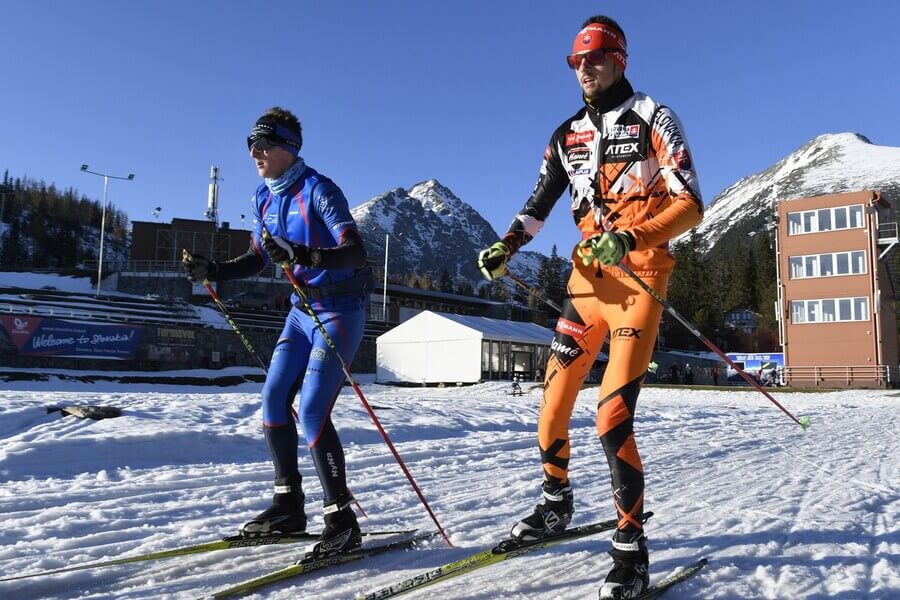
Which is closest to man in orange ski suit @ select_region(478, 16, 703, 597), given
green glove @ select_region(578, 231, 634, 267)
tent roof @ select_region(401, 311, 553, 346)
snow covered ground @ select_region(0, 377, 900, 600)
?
green glove @ select_region(578, 231, 634, 267)

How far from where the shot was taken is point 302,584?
2844 millimetres

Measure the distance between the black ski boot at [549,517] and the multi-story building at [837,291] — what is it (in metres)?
36.7

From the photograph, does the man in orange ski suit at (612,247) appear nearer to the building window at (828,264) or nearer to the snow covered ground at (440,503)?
the snow covered ground at (440,503)

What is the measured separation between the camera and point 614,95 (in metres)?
3.31

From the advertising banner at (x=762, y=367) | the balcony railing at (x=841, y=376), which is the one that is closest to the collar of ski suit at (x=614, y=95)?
the advertising banner at (x=762, y=367)

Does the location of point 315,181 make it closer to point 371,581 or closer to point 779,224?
point 371,581

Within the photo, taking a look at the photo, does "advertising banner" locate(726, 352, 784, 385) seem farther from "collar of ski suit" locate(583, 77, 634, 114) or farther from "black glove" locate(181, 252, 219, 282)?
"black glove" locate(181, 252, 219, 282)

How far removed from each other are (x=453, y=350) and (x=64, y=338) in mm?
17167

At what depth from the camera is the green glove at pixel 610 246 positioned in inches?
109

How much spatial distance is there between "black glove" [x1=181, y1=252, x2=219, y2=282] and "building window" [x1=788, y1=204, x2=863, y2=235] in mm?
38069

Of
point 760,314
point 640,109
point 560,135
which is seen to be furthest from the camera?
point 760,314

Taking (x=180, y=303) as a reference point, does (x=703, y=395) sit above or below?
below

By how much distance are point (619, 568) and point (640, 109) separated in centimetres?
212

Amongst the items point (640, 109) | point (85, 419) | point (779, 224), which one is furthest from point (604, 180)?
point (779, 224)
